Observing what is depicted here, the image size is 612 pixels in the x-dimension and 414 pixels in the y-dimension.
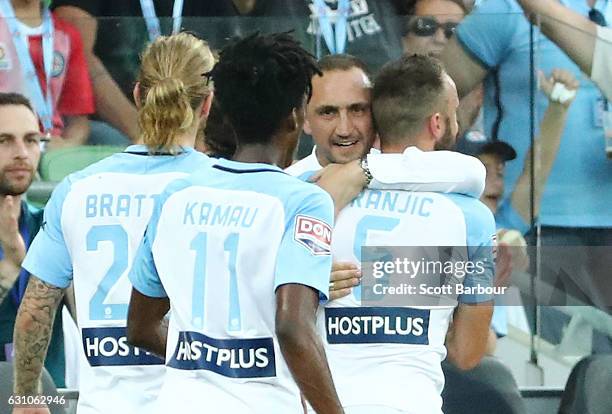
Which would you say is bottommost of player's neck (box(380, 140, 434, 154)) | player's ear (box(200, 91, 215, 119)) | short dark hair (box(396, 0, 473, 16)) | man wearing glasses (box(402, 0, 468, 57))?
player's neck (box(380, 140, 434, 154))

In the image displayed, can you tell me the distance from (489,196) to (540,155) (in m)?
0.32

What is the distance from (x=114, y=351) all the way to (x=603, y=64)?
3.15 meters

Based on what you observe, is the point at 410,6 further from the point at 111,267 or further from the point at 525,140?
the point at 111,267

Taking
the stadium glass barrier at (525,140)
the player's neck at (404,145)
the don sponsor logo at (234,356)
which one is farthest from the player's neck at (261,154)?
the stadium glass barrier at (525,140)

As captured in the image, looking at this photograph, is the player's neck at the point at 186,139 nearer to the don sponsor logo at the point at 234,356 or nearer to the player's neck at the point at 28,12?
the don sponsor logo at the point at 234,356

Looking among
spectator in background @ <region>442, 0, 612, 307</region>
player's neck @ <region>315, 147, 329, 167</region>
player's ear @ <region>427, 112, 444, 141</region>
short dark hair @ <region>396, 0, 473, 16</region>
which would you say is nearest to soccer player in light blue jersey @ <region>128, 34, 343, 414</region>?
player's ear @ <region>427, 112, 444, 141</region>

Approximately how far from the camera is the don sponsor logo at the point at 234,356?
3492 millimetres

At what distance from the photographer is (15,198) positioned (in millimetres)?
6465

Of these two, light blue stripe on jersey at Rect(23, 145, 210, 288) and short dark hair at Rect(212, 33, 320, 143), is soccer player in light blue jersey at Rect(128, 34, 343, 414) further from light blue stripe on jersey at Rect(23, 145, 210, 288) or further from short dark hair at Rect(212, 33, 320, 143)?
light blue stripe on jersey at Rect(23, 145, 210, 288)

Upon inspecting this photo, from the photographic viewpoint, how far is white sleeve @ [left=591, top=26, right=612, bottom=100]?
21.6 ft

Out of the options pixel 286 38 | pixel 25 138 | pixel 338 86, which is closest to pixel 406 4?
pixel 338 86

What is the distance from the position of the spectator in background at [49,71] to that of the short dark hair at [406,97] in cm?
198

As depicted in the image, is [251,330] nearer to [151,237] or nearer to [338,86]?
[151,237]

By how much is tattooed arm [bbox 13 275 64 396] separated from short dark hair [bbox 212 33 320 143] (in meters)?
1.31
